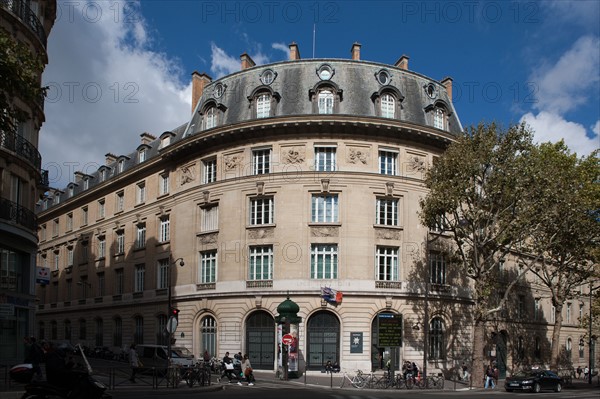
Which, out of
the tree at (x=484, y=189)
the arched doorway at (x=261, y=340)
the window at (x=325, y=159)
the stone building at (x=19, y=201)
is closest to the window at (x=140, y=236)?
the arched doorway at (x=261, y=340)

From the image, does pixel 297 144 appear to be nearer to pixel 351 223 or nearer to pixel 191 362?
pixel 351 223

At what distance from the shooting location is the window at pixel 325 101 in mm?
38375

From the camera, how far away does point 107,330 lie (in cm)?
4959

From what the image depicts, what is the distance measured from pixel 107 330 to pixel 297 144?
23.6m

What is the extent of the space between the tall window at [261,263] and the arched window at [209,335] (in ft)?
13.7

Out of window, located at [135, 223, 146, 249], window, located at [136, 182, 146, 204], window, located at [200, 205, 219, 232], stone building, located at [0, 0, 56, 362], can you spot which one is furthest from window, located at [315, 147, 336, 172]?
window, located at [136, 182, 146, 204]

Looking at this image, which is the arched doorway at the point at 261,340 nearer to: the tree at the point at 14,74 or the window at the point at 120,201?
the window at the point at 120,201

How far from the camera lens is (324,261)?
3666cm

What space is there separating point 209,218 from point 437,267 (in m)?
15.0

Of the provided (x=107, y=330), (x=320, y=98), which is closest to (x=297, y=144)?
(x=320, y=98)

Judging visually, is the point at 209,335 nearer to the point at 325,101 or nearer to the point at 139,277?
the point at 139,277

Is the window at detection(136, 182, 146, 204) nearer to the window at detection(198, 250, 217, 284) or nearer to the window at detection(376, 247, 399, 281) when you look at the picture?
the window at detection(198, 250, 217, 284)

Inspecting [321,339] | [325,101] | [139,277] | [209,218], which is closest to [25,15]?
[209,218]

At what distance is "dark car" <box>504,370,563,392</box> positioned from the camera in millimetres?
31969
